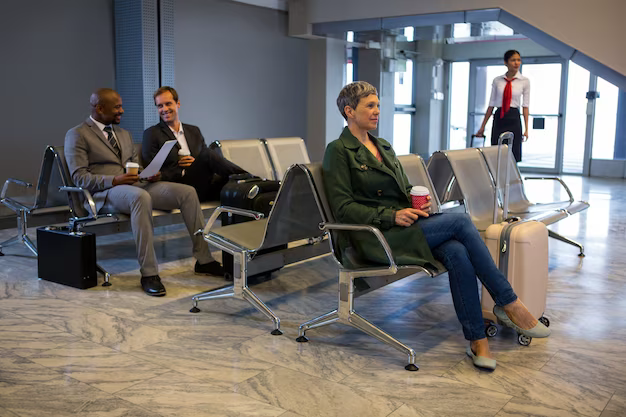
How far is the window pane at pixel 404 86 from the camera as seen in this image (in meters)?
10.8

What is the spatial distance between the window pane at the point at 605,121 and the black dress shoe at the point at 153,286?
32.9 feet

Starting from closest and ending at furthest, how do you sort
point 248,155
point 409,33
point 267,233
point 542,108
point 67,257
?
1. point 267,233
2. point 67,257
3. point 248,155
4. point 409,33
5. point 542,108

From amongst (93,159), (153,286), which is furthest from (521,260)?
(93,159)

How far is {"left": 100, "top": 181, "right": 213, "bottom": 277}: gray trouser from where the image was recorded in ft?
13.5

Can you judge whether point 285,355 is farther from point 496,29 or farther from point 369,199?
point 496,29

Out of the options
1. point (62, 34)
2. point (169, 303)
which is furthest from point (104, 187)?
point (62, 34)

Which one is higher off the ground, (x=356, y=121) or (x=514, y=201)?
(x=356, y=121)

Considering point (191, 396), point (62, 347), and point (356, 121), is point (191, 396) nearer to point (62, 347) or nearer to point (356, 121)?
point (62, 347)

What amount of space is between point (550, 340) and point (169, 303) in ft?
6.92

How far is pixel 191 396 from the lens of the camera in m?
2.59

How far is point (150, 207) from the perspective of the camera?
420 cm

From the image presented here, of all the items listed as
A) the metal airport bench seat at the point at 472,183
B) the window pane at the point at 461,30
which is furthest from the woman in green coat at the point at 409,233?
the window pane at the point at 461,30

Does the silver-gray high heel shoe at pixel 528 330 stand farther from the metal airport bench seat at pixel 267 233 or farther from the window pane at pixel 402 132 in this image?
the window pane at pixel 402 132

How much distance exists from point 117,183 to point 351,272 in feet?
6.41
